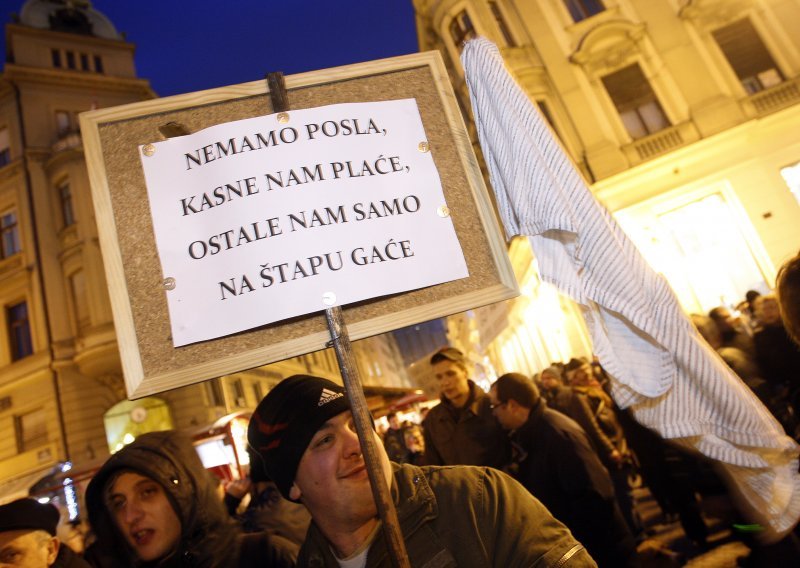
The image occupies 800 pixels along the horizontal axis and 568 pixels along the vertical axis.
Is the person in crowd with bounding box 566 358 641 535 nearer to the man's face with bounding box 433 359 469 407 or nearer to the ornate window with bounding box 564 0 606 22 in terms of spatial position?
the man's face with bounding box 433 359 469 407

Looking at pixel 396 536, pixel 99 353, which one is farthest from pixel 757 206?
pixel 99 353

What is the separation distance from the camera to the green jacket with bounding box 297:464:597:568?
1.24 meters

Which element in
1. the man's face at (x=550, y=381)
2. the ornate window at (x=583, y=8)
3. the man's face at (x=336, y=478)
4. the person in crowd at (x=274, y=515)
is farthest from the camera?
the ornate window at (x=583, y=8)

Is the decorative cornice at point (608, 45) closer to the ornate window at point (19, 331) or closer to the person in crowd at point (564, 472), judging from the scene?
the person in crowd at point (564, 472)

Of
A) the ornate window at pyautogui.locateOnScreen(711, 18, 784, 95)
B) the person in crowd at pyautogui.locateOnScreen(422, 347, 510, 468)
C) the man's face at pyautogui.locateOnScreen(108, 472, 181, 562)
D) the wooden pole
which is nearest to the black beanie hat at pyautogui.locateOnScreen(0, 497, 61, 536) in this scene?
the man's face at pyautogui.locateOnScreen(108, 472, 181, 562)

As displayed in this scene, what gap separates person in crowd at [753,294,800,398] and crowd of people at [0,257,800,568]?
0.01 metres

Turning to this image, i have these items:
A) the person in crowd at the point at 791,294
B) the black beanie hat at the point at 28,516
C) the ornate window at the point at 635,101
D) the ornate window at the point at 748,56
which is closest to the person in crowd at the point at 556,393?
the person in crowd at the point at 791,294

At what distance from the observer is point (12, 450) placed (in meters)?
15.9

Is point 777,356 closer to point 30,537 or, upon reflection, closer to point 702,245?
point 30,537

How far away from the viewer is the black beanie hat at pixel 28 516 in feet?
6.62

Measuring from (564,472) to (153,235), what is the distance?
8.99ft

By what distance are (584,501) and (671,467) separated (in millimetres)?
2067

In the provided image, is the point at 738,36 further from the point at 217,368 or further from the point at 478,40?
the point at 217,368

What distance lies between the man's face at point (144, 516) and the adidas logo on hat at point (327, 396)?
3.08 ft
